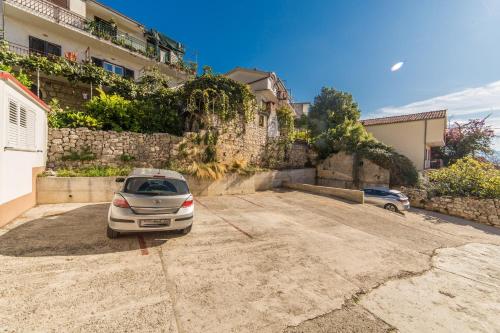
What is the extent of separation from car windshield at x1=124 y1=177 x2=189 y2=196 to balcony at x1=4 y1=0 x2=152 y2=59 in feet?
48.4

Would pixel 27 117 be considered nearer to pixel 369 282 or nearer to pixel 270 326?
pixel 270 326

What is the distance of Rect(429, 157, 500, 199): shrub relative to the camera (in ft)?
38.5

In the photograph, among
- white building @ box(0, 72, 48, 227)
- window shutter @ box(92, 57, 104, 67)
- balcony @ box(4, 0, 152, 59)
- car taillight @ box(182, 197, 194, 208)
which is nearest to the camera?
car taillight @ box(182, 197, 194, 208)

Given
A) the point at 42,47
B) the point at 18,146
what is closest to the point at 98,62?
the point at 42,47

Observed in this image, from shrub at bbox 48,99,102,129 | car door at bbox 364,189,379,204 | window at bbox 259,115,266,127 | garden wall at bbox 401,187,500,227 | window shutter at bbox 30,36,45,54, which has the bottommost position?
garden wall at bbox 401,187,500,227

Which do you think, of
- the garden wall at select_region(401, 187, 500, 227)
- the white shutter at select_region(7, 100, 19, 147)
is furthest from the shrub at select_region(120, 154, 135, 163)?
the garden wall at select_region(401, 187, 500, 227)

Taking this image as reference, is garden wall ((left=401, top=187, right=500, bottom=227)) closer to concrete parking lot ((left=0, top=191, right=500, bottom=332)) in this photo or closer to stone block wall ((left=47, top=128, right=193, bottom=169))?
concrete parking lot ((left=0, top=191, right=500, bottom=332))

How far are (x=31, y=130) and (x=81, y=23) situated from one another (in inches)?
448

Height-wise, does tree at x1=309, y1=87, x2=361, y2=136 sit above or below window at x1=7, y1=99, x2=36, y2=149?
above

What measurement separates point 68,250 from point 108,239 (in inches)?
26.0

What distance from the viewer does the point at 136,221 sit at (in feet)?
13.0

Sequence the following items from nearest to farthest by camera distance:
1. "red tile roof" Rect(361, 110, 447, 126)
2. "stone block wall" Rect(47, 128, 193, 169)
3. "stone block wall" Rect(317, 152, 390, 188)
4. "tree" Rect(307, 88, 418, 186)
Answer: "stone block wall" Rect(47, 128, 193, 169)
"tree" Rect(307, 88, 418, 186)
"stone block wall" Rect(317, 152, 390, 188)
"red tile roof" Rect(361, 110, 447, 126)

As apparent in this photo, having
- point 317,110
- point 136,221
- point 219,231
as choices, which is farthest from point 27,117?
point 317,110

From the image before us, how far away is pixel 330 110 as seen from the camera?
861 inches
